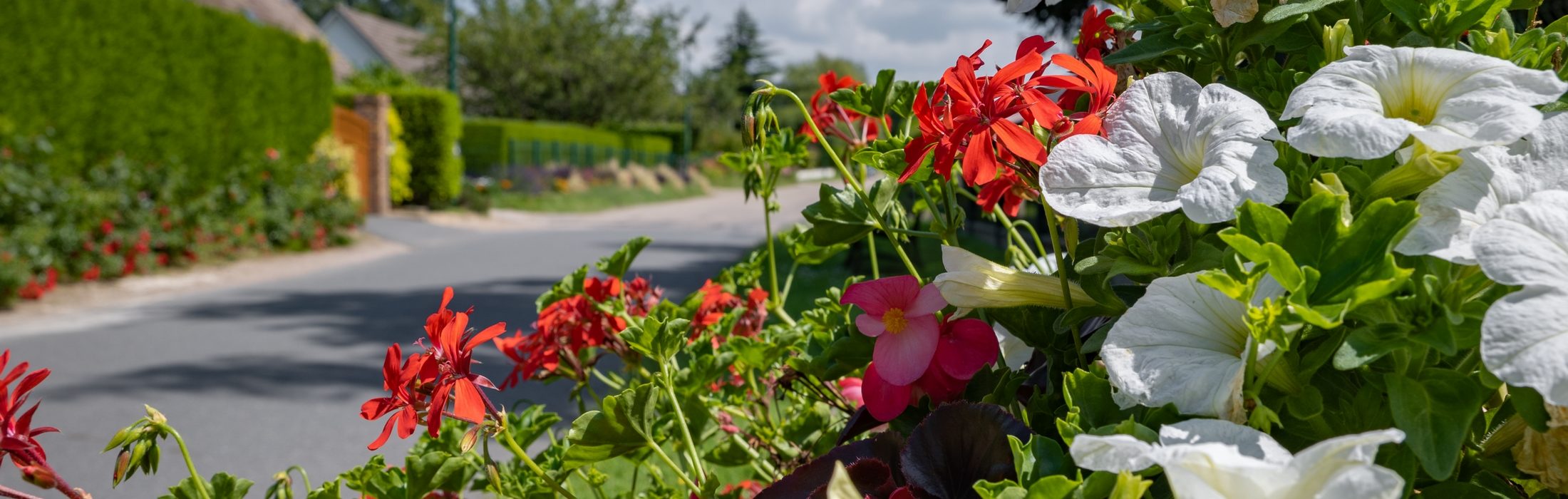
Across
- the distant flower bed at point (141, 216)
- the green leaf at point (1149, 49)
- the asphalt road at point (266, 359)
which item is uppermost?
the green leaf at point (1149, 49)

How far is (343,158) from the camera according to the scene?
12.7 metres

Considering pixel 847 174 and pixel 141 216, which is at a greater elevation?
pixel 847 174

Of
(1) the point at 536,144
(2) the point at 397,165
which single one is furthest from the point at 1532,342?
(1) the point at 536,144

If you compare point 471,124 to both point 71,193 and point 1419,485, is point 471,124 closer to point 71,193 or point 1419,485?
point 71,193

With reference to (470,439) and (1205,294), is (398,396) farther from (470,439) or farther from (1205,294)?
(1205,294)

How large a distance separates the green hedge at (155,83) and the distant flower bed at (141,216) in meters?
0.19

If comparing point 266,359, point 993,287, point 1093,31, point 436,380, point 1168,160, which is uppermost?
point 1093,31

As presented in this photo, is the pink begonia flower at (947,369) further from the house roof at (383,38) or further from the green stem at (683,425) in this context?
the house roof at (383,38)

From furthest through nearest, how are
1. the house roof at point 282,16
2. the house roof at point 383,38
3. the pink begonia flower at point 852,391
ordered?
the house roof at point 383,38 < the house roof at point 282,16 < the pink begonia flower at point 852,391

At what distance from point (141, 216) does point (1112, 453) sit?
10.0m

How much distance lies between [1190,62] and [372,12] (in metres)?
63.6

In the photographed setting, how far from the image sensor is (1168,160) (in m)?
0.72

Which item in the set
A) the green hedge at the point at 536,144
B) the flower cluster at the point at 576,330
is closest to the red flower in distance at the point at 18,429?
the flower cluster at the point at 576,330

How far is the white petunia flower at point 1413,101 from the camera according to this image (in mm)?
586
